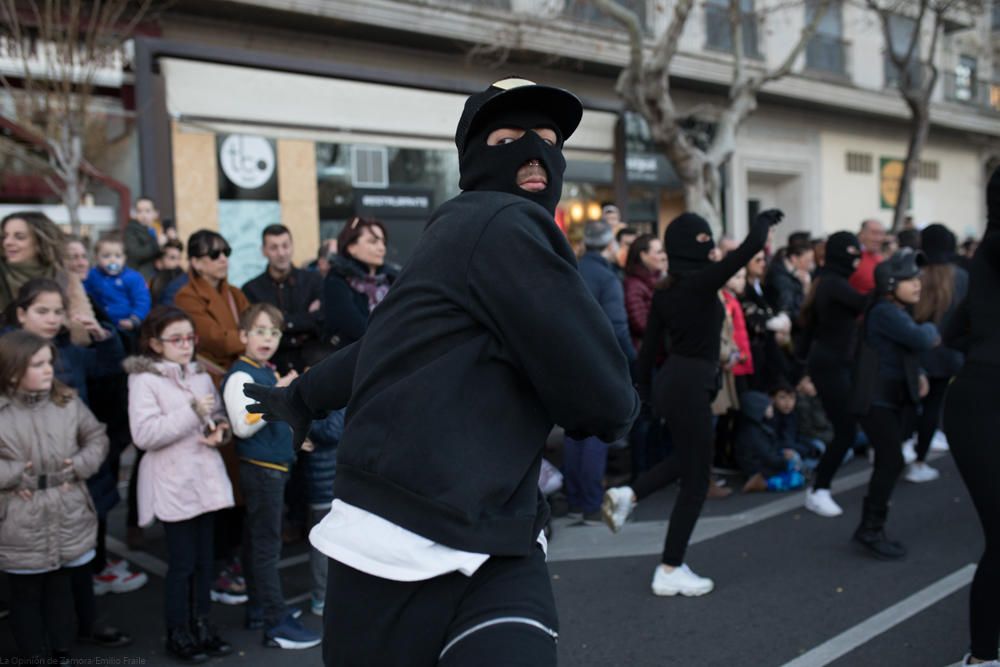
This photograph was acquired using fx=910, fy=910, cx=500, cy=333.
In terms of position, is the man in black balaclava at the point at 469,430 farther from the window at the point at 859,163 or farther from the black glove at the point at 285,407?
the window at the point at 859,163

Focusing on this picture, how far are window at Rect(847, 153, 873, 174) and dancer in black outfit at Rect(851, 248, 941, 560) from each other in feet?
62.1

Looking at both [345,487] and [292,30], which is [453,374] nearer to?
[345,487]

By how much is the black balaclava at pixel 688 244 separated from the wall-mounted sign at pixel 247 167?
8.42 m

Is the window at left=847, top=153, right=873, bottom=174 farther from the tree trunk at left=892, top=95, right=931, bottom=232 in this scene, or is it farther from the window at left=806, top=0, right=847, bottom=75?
the tree trunk at left=892, top=95, right=931, bottom=232

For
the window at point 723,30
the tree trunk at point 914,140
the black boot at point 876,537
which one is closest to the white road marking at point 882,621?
the black boot at point 876,537

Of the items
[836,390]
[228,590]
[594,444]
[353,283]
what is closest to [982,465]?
[836,390]

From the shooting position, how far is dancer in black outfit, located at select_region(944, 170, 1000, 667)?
3.67 m

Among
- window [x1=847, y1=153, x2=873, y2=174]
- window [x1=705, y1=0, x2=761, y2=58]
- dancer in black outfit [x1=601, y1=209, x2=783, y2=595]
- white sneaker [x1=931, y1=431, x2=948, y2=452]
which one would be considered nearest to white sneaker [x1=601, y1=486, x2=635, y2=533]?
dancer in black outfit [x1=601, y1=209, x2=783, y2=595]

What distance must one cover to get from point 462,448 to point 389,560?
30cm

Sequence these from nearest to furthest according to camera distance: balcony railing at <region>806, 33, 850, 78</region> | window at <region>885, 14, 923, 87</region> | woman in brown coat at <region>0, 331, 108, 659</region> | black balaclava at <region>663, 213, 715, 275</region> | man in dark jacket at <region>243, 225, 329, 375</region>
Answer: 1. woman in brown coat at <region>0, 331, 108, 659</region>
2. black balaclava at <region>663, 213, 715, 275</region>
3. man in dark jacket at <region>243, 225, 329, 375</region>
4. balcony railing at <region>806, 33, 850, 78</region>
5. window at <region>885, 14, 923, 87</region>

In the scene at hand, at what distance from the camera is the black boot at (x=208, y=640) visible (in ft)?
14.3

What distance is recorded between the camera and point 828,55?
22.0 meters

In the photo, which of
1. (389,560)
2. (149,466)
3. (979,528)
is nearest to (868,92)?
(979,528)

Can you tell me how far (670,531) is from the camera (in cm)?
492
